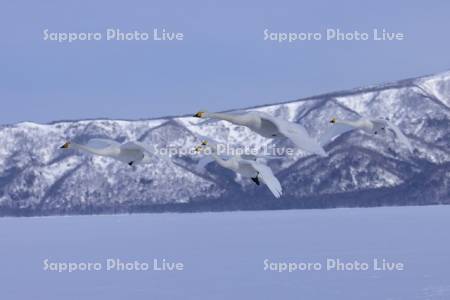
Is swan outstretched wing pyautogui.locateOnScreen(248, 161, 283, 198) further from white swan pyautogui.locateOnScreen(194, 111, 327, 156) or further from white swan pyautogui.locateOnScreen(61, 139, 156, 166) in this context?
white swan pyautogui.locateOnScreen(61, 139, 156, 166)

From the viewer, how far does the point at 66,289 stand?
67562mm

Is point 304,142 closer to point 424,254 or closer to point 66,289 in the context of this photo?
point 66,289

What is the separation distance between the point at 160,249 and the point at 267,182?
85.3 m

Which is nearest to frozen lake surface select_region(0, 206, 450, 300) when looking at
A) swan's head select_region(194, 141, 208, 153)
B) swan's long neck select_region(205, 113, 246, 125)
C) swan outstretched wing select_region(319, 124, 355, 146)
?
swan outstretched wing select_region(319, 124, 355, 146)

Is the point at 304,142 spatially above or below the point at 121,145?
below

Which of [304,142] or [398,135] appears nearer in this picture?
[304,142]

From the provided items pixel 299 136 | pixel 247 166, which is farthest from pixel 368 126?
pixel 299 136

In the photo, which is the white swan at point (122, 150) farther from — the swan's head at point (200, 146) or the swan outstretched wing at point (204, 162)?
the swan outstretched wing at point (204, 162)

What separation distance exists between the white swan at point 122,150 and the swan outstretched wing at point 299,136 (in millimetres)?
5239

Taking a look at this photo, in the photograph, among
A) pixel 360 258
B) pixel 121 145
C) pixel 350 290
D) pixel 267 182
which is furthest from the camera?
pixel 360 258

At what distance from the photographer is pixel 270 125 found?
2177 centimetres

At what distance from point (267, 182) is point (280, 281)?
4802 centimetres

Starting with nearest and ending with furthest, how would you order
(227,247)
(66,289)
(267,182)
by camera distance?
(267,182), (66,289), (227,247)

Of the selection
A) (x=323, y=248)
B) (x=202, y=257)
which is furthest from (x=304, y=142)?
(x=323, y=248)
